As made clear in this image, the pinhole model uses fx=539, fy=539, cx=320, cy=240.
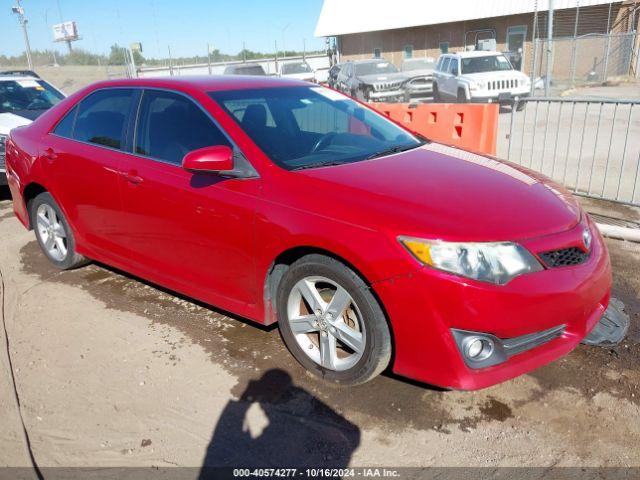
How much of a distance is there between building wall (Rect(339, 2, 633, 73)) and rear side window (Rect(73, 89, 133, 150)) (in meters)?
25.5

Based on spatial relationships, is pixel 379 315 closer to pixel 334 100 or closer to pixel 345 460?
pixel 345 460

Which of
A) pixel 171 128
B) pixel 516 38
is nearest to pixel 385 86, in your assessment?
pixel 516 38

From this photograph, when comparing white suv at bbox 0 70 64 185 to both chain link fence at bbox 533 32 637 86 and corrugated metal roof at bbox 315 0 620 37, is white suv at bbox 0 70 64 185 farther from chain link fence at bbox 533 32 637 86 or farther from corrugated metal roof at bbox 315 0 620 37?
corrugated metal roof at bbox 315 0 620 37

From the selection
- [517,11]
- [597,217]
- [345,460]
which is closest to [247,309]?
[345,460]

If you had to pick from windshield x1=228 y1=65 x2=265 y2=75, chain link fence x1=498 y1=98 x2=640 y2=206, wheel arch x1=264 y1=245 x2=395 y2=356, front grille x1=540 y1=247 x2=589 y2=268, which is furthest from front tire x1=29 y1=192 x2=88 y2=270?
windshield x1=228 y1=65 x2=265 y2=75

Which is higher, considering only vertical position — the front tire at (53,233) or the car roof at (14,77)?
the car roof at (14,77)

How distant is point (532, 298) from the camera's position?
2479mm

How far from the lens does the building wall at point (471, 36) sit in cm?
2488

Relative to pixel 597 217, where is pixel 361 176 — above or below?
above

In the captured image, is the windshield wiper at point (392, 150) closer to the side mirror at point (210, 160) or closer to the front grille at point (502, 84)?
the side mirror at point (210, 160)

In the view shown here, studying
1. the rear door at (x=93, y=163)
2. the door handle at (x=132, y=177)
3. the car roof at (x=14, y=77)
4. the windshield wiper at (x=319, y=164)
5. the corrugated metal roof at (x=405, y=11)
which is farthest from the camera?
the corrugated metal roof at (x=405, y=11)

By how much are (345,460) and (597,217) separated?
179 inches

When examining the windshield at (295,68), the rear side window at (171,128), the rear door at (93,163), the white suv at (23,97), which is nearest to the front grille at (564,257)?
the rear side window at (171,128)

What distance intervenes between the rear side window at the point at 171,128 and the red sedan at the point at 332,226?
1cm
